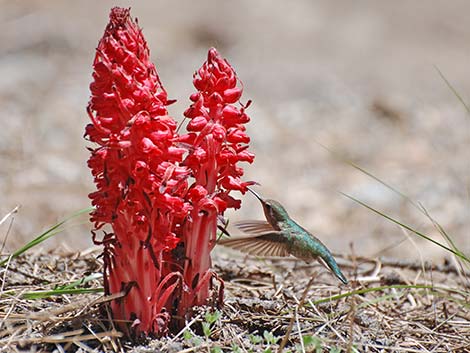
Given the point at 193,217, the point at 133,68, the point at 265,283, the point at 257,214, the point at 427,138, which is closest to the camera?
the point at 133,68

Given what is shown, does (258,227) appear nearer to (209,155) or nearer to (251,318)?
(251,318)

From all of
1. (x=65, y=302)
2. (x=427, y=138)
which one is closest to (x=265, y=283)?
(x=65, y=302)

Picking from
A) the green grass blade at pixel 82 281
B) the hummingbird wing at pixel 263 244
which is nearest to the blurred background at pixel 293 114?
the green grass blade at pixel 82 281

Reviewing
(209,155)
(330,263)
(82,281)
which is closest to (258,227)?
(330,263)

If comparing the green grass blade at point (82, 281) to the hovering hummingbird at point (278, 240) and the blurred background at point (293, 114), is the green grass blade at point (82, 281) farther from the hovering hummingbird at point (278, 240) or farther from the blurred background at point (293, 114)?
the blurred background at point (293, 114)

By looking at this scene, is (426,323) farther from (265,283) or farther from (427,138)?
(427,138)
